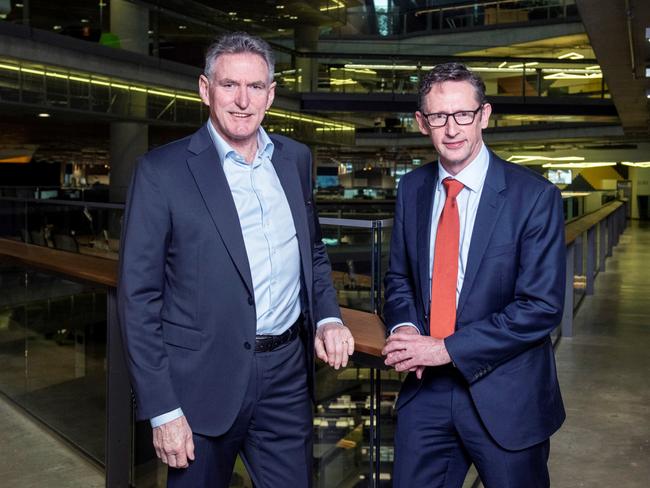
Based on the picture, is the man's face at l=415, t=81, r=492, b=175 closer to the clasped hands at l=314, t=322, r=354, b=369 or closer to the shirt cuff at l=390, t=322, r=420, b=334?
the shirt cuff at l=390, t=322, r=420, b=334

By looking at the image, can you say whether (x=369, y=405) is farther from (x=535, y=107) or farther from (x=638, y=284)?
(x=535, y=107)

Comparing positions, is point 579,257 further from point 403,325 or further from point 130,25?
point 130,25

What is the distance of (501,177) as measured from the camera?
2.24m

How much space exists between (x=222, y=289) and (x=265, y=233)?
20cm

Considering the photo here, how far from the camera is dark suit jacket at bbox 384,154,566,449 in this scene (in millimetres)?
2152

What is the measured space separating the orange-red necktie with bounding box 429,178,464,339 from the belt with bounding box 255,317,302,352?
1.28 feet

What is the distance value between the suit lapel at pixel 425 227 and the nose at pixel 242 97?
1.92 ft

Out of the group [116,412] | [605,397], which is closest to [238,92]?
[116,412]

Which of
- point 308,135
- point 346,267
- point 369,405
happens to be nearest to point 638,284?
point 346,267

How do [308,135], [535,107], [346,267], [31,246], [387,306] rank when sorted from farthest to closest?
1. [308,135]
2. [535,107]
3. [31,246]
4. [346,267]
5. [387,306]

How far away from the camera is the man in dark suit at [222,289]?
2.12 metres

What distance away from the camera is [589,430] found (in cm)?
522

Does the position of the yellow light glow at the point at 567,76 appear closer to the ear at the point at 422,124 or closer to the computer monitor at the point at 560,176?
the computer monitor at the point at 560,176

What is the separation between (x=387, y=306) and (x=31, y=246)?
3.53 m
